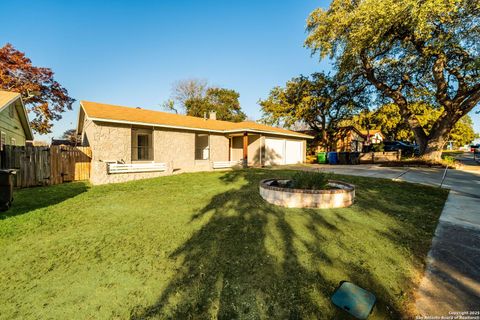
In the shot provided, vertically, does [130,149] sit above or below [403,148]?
below

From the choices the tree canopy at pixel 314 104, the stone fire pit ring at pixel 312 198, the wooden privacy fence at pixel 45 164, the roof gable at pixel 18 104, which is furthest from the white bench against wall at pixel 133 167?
the tree canopy at pixel 314 104

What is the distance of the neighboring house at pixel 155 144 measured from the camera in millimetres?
10487

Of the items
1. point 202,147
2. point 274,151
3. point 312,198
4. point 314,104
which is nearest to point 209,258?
point 312,198

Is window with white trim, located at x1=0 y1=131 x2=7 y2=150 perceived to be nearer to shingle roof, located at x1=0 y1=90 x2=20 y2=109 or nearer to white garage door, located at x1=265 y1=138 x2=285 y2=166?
shingle roof, located at x1=0 y1=90 x2=20 y2=109

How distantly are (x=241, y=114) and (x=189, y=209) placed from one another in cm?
3478

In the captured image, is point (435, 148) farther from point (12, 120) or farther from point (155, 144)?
point (12, 120)

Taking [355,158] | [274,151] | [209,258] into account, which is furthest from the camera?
[355,158]

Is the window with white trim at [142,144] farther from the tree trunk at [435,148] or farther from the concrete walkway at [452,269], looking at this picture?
the tree trunk at [435,148]

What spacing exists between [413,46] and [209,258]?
1707 centimetres

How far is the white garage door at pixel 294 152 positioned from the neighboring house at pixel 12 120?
1767 centimetres

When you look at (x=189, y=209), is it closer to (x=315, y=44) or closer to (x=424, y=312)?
(x=424, y=312)

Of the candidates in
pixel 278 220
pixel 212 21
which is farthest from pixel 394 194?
pixel 212 21

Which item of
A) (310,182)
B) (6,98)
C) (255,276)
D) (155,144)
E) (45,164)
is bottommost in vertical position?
(255,276)

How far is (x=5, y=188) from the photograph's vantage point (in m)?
5.64
